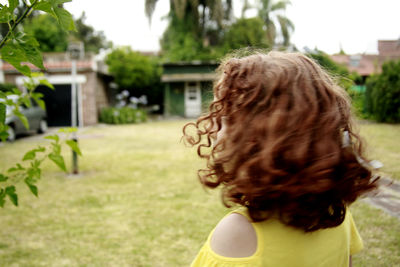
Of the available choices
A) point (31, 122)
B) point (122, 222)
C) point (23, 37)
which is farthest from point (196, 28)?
point (23, 37)

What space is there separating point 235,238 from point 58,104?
17.3 metres

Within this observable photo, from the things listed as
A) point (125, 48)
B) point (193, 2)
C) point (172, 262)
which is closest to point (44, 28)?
point (125, 48)

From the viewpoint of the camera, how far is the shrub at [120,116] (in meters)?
17.7

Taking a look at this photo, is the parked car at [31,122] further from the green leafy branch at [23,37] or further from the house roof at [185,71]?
the green leafy branch at [23,37]

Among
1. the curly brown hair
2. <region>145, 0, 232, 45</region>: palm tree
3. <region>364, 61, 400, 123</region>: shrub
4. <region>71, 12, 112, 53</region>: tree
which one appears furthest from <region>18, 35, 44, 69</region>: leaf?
<region>71, 12, 112, 53</region>: tree

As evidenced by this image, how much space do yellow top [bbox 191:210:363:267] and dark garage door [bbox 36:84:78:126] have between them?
56.3ft

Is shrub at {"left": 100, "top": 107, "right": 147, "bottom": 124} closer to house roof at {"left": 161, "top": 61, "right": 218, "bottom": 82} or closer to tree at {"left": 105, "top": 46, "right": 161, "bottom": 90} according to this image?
tree at {"left": 105, "top": 46, "right": 161, "bottom": 90}

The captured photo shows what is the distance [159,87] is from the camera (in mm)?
23375

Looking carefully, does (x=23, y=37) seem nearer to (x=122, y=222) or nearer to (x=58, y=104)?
(x=122, y=222)

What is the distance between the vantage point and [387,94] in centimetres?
1241

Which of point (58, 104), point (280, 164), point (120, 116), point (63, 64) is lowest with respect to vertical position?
point (120, 116)

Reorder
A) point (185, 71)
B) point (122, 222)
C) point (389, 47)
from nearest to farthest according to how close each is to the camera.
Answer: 1. point (122, 222)
2. point (389, 47)
3. point (185, 71)

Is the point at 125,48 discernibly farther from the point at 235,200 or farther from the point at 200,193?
the point at 235,200

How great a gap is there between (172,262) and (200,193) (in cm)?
187
